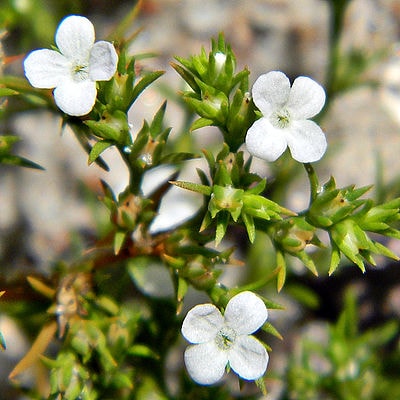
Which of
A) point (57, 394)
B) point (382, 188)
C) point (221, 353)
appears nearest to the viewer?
point (221, 353)

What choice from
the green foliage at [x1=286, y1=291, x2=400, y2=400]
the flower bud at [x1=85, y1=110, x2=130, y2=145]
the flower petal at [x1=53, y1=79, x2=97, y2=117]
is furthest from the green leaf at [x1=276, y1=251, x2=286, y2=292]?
the green foliage at [x1=286, y1=291, x2=400, y2=400]

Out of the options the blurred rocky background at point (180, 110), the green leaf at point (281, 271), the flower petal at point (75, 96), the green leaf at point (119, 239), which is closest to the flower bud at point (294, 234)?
the green leaf at point (281, 271)

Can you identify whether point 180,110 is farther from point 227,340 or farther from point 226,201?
point 227,340

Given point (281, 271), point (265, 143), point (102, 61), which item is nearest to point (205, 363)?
point (281, 271)

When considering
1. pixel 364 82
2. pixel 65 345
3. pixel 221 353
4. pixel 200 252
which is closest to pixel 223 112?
pixel 200 252

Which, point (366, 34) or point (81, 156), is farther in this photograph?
point (366, 34)

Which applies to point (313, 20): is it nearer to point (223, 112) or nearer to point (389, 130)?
point (389, 130)

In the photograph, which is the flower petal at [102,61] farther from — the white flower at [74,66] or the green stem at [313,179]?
the green stem at [313,179]
